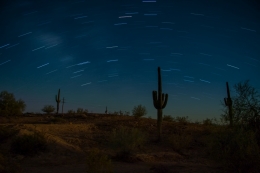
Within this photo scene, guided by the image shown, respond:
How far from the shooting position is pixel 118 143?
15164mm

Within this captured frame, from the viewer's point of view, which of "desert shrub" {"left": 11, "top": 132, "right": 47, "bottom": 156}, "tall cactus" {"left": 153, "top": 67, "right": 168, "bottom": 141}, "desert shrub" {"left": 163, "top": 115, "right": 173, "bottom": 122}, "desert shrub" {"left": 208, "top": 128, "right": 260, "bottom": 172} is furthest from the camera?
"desert shrub" {"left": 163, "top": 115, "right": 173, "bottom": 122}

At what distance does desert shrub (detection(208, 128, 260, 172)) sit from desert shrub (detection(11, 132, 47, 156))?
435 inches

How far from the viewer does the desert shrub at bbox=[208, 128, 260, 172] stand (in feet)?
26.1

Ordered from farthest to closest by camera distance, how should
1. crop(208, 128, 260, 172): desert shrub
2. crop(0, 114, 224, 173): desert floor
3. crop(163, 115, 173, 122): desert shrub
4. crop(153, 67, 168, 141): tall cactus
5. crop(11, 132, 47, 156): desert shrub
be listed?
crop(163, 115, 173, 122): desert shrub → crop(153, 67, 168, 141): tall cactus → crop(11, 132, 47, 156): desert shrub → crop(0, 114, 224, 173): desert floor → crop(208, 128, 260, 172): desert shrub

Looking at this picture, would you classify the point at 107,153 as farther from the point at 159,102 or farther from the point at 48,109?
the point at 48,109

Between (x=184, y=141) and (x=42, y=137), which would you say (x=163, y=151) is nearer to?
(x=184, y=141)

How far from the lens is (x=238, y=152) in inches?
320

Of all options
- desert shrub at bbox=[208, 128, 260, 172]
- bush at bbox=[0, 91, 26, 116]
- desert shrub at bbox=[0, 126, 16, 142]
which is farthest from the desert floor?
bush at bbox=[0, 91, 26, 116]

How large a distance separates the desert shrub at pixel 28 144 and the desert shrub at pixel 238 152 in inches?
435

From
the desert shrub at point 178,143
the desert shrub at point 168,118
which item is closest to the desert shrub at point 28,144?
the desert shrub at point 178,143

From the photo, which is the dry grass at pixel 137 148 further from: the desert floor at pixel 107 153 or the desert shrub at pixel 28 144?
the desert shrub at pixel 28 144

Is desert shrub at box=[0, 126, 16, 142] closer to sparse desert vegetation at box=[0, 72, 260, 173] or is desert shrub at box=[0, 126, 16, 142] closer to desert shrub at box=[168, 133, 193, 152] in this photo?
sparse desert vegetation at box=[0, 72, 260, 173]

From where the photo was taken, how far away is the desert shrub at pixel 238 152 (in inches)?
313

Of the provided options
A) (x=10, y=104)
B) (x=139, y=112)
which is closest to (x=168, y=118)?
(x=139, y=112)
